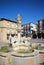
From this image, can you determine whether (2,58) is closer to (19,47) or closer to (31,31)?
(19,47)

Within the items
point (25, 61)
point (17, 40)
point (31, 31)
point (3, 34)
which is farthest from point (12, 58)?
point (31, 31)

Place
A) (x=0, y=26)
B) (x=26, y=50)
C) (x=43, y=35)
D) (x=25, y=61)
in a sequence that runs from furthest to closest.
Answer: (x=43, y=35) → (x=0, y=26) → (x=26, y=50) → (x=25, y=61)

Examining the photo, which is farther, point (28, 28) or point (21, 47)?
point (28, 28)

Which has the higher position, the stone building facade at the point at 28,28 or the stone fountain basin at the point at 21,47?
the stone building facade at the point at 28,28

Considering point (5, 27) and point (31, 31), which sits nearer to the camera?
point (5, 27)

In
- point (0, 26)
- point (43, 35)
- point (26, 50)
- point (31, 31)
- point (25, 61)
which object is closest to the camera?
point (25, 61)

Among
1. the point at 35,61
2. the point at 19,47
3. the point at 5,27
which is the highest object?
the point at 5,27

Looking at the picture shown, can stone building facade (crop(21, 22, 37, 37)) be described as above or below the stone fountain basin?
above

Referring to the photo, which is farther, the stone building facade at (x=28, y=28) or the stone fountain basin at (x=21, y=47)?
the stone building facade at (x=28, y=28)

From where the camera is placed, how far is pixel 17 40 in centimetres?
977

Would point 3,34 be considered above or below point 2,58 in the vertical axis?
above

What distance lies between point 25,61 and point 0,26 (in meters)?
15.2

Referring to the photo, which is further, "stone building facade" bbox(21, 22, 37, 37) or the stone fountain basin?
"stone building facade" bbox(21, 22, 37, 37)

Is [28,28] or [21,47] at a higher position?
[28,28]
